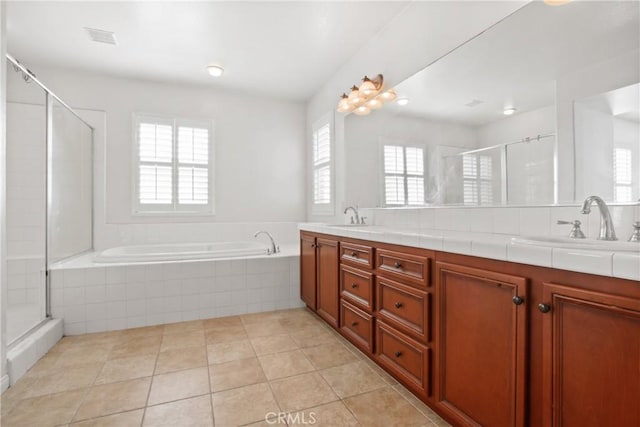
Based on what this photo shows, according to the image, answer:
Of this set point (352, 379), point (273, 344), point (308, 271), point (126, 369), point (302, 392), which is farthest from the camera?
point (308, 271)

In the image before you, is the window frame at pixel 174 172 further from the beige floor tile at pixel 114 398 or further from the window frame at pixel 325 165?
the beige floor tile at pixel 114 398

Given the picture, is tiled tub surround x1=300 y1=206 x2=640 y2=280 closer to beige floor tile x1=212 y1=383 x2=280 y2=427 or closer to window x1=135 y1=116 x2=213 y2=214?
beige floor tile x1=212 y1=383 x2=280 y2=427

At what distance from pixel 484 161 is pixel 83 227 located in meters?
3.85

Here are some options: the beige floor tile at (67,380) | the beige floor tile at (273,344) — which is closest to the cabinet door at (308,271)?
the beige floor tile at (273,344)

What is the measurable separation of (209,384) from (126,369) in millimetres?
604

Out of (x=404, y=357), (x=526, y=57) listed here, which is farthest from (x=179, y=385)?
(x=526, y=57)

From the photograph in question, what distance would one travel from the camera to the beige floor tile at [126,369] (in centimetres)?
182

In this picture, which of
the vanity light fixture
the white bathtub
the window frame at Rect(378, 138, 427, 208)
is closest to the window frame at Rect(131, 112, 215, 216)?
the white bathtub

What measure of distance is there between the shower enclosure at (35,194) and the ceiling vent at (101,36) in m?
0.64

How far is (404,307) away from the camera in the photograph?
1.58 metres

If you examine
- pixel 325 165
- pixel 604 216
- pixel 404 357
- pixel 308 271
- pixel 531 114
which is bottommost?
pixel 404 357

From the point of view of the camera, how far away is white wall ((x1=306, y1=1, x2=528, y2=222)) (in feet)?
6.01

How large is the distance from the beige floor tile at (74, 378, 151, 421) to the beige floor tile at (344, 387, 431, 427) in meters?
1.09

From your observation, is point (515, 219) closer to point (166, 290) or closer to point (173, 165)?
point (166, 290)
